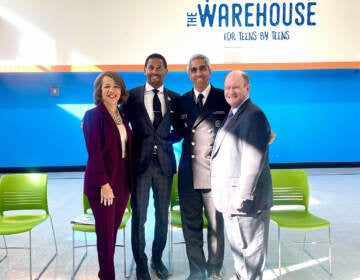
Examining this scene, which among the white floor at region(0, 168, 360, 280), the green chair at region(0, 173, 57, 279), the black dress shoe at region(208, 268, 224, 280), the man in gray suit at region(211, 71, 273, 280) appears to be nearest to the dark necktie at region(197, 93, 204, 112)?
the man in gray suit at region(211, 71, 273, 280)

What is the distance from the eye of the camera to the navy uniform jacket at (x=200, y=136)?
261cm

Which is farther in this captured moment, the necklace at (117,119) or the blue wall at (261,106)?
the blue wall at (261,106)

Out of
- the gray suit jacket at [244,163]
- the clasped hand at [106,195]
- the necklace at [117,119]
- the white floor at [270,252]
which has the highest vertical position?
the necklace at [117,119]

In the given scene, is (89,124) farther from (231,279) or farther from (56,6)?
(56,6)

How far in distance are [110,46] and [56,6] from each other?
1240 mm

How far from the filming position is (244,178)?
6.75 feet

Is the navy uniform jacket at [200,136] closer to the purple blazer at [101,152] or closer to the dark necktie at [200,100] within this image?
the dark necktie at [200,100]

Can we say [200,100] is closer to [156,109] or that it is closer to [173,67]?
[156,109]

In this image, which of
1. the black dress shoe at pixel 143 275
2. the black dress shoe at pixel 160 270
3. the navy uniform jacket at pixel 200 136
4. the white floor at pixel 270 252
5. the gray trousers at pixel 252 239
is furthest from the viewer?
the white floor at pixel 270 252

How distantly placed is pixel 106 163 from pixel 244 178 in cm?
99

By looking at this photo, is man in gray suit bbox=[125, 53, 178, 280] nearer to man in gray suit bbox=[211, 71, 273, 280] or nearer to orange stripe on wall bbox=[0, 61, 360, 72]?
man in gray suit bbox=[211, 71, 273, 280]

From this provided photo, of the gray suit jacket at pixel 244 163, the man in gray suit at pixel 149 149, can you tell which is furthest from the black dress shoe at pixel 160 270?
the gray suit jacket at pixel 244 163

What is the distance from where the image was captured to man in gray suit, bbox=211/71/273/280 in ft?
6.75

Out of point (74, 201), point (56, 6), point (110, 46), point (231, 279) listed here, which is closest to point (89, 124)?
point (231, 279)
